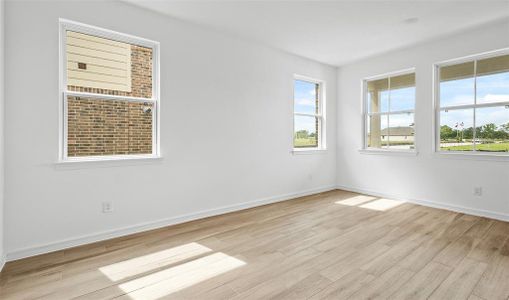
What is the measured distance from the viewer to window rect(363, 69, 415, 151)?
4.73 meters

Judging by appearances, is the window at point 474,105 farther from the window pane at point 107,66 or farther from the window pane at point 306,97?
the window pane at point 107,66

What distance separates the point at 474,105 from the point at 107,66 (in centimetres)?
506

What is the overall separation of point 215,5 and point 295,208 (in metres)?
3.12

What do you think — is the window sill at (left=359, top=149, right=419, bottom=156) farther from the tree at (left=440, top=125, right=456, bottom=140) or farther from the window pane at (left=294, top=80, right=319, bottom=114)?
the window pane at (left=294, top=80, right=319, bottom=114)

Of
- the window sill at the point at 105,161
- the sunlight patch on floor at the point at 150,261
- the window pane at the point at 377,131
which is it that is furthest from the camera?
the window pane at the point at 377,131

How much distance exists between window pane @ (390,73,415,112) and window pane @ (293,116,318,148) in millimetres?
1479

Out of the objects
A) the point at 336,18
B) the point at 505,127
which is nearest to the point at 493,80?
the point at 505,127

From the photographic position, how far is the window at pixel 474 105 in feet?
12.3

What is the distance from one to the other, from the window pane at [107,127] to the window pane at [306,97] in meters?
2.85

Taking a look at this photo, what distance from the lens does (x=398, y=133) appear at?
16.0 ft

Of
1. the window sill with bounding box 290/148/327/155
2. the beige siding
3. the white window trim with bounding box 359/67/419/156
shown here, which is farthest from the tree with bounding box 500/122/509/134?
the beige siding

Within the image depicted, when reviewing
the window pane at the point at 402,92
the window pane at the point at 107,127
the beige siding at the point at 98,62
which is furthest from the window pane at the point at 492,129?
the beige siding at the point at 98,62

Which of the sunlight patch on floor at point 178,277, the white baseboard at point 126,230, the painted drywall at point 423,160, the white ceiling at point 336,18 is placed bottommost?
the sunlight patch on floor at point 178,277

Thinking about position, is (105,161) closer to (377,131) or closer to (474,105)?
(377,131)
